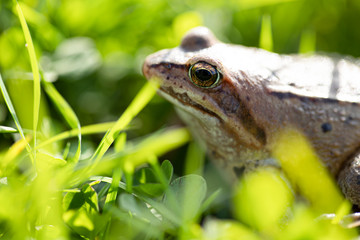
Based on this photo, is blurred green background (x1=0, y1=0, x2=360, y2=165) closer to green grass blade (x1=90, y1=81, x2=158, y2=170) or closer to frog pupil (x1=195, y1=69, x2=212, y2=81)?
green grass blade (x1=90, y1=81, x2=158, y2=170)

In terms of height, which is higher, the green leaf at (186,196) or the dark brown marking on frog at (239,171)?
the dark brown marking on frog at (239,171)

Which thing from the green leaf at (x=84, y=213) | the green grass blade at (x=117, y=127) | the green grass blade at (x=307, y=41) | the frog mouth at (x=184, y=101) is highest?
the green grass blade at (x=307, y=41)

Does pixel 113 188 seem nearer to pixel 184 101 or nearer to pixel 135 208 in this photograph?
pixel 135 208

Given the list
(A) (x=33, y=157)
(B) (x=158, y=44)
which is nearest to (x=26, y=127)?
(A) (x=33, y=157)

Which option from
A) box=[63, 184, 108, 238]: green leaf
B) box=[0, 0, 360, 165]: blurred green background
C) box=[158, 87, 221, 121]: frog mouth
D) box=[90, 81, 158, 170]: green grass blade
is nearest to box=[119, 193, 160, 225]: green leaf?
box=[63, 184, 108, 238]: green leaf

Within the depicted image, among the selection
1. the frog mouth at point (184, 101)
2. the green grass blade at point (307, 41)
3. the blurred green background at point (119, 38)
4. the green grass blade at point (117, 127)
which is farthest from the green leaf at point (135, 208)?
the green grass blade at point (307, 41)

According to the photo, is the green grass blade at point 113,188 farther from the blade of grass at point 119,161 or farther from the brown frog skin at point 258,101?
the brown frog skin at point 258,101

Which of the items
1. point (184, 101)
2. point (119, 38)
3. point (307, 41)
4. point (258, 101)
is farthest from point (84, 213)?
point (307, 41)
